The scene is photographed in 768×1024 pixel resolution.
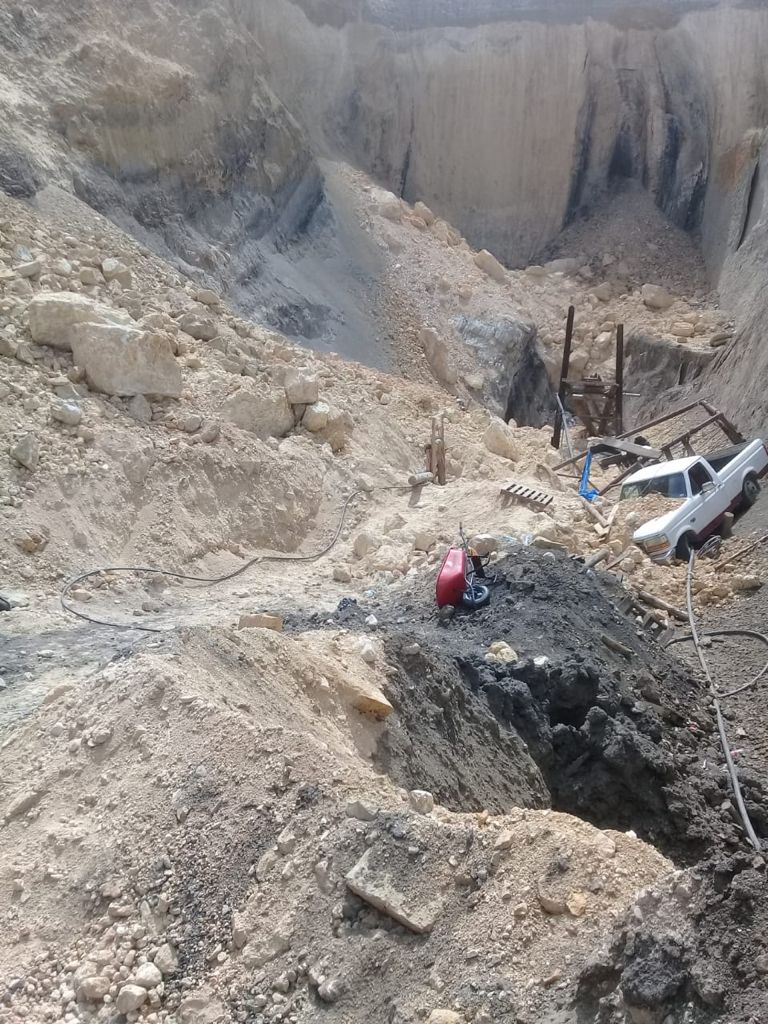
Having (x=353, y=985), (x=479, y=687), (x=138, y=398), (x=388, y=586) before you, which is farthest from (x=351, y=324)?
(x=353, y=985)

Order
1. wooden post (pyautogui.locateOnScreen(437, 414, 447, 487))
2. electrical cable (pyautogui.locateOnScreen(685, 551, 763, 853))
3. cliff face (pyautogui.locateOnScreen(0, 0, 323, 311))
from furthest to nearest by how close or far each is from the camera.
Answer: cliff face (pyautogui.locateOnScreen(0, 0, 323, 311)), wooden post (pyautogui.locateOnScreen(437, 414, 447, 487)), electrical cable (pyautogui.locateOnScreen(685, 551, 763, 853))

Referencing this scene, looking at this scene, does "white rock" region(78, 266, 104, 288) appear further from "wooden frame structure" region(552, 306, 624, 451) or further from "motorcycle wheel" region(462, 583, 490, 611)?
"wooden frame structure" region(552, 306, 624, 451)

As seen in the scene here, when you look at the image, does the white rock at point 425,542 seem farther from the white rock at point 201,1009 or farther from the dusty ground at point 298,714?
the white rock at point 201,1009

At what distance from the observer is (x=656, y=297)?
857 inches

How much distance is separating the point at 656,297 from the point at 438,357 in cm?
670

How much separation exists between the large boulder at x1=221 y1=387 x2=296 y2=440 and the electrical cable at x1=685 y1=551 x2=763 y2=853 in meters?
5.19

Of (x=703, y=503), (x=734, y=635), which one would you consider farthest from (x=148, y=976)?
(x=703, y=503)

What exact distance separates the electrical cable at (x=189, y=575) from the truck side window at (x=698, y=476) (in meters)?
3.57

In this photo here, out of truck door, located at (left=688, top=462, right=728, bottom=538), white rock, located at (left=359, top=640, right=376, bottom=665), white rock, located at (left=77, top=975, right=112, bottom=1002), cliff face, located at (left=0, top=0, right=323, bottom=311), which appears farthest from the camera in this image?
cliff face, located at (left=0, top=0, right=323, bottom=311)

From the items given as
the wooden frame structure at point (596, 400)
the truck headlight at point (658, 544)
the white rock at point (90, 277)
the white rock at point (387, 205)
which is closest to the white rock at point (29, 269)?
the white rock at point (90, 277)

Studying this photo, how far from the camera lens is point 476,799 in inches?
234

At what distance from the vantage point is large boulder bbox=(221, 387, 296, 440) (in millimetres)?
10852

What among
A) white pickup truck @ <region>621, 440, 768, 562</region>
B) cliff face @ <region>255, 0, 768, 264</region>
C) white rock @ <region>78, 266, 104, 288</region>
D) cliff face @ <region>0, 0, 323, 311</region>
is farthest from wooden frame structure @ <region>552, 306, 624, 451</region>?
white rock @ <region>78, 266, 104, 288</region>

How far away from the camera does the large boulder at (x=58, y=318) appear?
10.0 meters
